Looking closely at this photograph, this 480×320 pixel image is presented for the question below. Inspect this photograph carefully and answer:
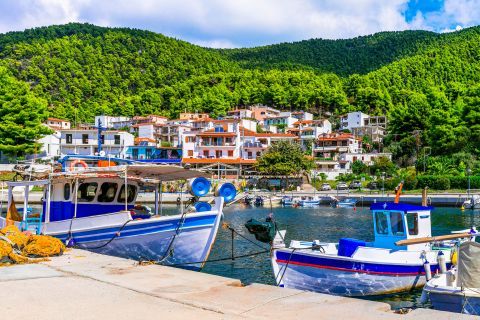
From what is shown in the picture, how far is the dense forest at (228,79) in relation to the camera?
325 feet

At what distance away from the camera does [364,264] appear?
1405 cm

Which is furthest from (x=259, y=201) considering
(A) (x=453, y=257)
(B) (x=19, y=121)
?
(A) (x=453, y=257)

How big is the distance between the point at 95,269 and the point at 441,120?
2972 inches

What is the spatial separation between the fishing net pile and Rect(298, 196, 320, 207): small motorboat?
4412 centimetres

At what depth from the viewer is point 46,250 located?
1372 centimetres

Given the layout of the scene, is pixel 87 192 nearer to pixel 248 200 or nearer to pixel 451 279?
pixel 451 279

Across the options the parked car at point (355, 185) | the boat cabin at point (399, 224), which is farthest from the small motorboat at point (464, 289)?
the parked car at point (355, 185)

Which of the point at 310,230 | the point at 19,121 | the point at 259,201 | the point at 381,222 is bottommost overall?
the point at 310,230

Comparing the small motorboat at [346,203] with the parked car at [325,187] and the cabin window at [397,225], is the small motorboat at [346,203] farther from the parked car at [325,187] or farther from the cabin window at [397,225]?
the cabin window at [397,225]

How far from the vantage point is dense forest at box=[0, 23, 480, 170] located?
9900cm

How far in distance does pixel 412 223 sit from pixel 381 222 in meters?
0.93

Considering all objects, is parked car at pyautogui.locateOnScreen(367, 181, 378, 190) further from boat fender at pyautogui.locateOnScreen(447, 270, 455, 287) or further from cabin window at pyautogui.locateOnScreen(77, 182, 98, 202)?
boat fender at pyautogui.locateOnScreen(447, 270, 455, 287)

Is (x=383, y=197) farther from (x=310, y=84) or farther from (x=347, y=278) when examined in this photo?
(x=310, y=84)

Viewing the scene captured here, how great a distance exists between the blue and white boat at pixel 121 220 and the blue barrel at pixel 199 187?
726 millimetres
